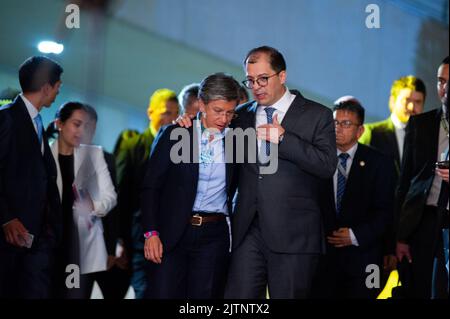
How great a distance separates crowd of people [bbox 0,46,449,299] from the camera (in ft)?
14.9

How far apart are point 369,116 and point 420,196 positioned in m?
1.97

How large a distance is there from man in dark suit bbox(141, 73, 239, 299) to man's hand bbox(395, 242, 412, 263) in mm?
1174

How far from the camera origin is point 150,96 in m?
6.52

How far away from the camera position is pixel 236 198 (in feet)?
15.3

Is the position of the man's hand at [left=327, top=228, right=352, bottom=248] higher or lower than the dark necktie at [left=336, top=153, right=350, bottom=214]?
lower

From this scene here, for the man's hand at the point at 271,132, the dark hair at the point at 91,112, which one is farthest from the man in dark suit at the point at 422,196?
the dark hair at the point at 91,112

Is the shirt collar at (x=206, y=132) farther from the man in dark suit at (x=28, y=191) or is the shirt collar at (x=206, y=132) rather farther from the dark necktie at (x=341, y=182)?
the dark necktie at (x=341, y=182)

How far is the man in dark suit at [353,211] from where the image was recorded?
5.41 metres

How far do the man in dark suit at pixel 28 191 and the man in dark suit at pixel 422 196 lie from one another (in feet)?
6.18

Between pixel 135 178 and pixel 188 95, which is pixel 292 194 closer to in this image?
pixel 188 95

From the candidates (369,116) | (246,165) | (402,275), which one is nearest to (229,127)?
(246,165)

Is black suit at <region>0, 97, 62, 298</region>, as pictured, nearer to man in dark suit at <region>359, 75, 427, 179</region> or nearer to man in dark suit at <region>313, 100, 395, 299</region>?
man in dark suit at <region>313, 100, 395, 299</region>

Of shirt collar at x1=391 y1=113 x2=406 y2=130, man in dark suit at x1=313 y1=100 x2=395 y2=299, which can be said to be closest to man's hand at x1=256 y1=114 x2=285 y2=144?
man in dark suit at x1=313 y1=100 x2=395 y2=299

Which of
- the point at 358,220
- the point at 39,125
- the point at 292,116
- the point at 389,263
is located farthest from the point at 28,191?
the point at 389,263
